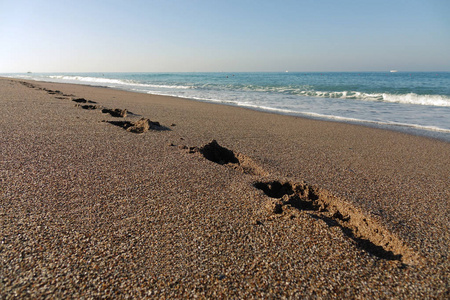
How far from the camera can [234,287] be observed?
1.46m

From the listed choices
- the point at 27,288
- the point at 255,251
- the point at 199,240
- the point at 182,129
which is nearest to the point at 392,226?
the point at 255,251

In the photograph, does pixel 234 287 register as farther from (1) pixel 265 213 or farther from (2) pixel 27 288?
(2) pixel 27 288

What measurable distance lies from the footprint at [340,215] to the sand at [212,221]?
1 centimetres

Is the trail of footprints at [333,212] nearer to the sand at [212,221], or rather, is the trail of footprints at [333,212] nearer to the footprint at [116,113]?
the sand at [212,221]

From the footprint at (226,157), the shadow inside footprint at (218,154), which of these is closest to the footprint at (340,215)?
the footprint at (226,157)

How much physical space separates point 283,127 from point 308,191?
11.9ft

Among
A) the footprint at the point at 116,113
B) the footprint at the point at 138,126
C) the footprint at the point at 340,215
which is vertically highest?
the footprint at the point at 116,113

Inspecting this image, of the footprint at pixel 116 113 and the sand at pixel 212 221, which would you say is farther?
the footprint at pixel 116 113

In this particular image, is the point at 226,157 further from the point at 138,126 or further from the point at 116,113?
the point at 116,113

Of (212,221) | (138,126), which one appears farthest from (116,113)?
(212,221)

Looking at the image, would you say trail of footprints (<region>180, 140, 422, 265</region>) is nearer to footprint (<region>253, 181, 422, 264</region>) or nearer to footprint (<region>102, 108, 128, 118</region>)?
footprint (<region>253, 181, 422, 264</region>)

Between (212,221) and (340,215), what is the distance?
118 cm

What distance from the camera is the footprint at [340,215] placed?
6.25 feet

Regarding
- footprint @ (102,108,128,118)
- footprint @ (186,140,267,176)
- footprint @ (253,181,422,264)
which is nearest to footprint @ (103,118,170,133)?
footprint @ (102,108,128,118)
